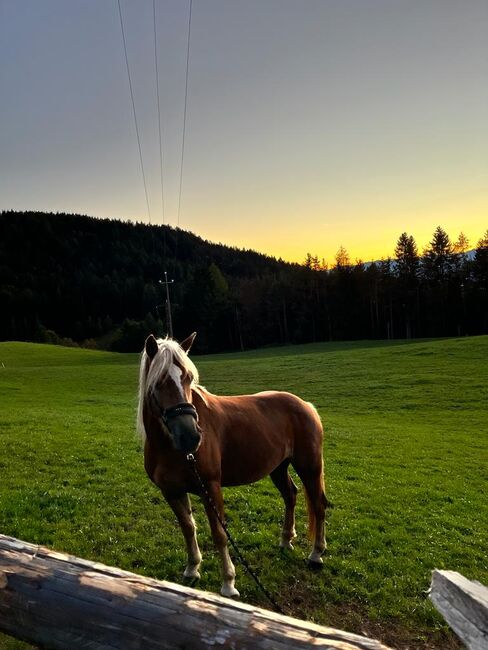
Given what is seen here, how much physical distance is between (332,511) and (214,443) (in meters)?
4.22

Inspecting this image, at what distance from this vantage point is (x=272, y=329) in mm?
77438

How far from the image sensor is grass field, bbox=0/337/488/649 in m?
5.45

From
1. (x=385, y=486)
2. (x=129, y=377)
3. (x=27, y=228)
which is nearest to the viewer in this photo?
(x=385, y=486)

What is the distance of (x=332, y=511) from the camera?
26.8 feet

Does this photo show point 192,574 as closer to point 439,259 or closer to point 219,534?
point 219,534

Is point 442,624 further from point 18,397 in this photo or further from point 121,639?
point 18,397

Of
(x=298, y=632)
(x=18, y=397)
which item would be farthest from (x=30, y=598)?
(x=18, y=397)

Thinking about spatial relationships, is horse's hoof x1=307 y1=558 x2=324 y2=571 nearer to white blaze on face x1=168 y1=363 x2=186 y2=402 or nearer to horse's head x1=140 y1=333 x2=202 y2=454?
horse's head x1=140 y1=333 x2=202 y2=454

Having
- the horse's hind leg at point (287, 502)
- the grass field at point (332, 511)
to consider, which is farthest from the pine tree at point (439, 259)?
the horse's hind leg at point (287, 502)

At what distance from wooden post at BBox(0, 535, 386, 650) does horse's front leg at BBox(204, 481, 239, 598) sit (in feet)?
7.11

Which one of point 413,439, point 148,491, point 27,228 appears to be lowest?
point 413,439

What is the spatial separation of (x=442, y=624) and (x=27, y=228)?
187634mm

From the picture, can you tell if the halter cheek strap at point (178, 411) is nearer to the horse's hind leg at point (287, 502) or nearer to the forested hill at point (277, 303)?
the horse's hind leg at point (287, 502)

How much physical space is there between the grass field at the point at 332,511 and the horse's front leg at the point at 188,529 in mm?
244
